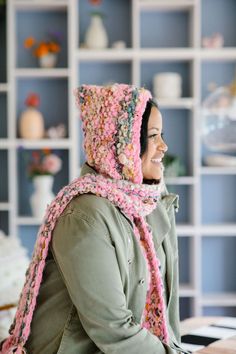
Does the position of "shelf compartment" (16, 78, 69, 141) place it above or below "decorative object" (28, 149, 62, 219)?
above

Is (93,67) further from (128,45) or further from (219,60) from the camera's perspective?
(219,60)

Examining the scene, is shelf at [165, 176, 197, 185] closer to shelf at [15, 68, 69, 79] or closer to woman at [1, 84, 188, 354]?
shelf at [15, 68, 69, 79]

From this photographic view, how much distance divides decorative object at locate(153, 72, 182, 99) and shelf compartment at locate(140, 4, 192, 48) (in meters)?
0.30

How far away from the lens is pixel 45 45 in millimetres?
4348

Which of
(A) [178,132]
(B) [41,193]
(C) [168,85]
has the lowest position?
(B) [41,193]

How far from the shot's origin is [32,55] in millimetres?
4539

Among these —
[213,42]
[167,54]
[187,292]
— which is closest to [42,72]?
[167,54]

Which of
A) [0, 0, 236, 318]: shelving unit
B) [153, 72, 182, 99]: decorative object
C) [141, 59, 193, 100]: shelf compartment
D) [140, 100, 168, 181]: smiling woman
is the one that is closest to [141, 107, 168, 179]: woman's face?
[140, 100, 168, 181]: smiling woman

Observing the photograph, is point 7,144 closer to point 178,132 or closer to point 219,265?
point 178,132

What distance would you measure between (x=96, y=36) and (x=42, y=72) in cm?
44

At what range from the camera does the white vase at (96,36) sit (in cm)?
432

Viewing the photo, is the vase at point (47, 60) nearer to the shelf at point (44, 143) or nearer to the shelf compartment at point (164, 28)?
the shelf at point (44, 143)

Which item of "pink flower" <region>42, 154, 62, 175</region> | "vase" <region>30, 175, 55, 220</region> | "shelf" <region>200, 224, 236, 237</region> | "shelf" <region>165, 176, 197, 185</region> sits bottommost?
"shelf" <region>200, 224, 236, 237</region>

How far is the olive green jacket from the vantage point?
1.63 m
